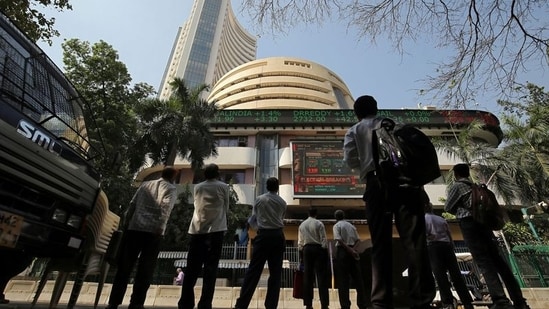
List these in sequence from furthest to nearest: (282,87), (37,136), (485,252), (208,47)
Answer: (208,47) → (282,87) → (485,252) → (37,136)

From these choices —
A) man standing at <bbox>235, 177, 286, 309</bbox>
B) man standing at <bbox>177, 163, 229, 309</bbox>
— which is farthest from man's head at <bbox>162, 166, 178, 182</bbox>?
man standing at <bbox>235, 177, 286, 309</bbox>

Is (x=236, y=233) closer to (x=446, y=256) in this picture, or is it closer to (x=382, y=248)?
(x=446, y=256)

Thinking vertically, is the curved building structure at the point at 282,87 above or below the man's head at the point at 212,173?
above

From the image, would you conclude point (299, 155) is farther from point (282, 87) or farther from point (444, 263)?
point (444, 263)

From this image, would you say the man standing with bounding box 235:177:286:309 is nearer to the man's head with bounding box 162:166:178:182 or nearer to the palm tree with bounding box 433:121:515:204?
the man's head with bounding box 162:166:178:182

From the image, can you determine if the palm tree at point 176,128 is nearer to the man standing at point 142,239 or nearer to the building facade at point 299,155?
the building facade at point 299,155

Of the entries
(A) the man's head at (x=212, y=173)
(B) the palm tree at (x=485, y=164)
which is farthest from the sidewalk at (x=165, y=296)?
(B) the palm tree at (x=485, y=164)

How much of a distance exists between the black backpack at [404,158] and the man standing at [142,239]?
9.69 feet

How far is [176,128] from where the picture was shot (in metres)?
18.1

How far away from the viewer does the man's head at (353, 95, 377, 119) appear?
9.75ft

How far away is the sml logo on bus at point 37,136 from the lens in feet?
8.85

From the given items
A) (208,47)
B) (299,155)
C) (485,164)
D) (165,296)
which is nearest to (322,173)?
(299,155)

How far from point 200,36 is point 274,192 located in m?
98.5

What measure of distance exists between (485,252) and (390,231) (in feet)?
7.49
